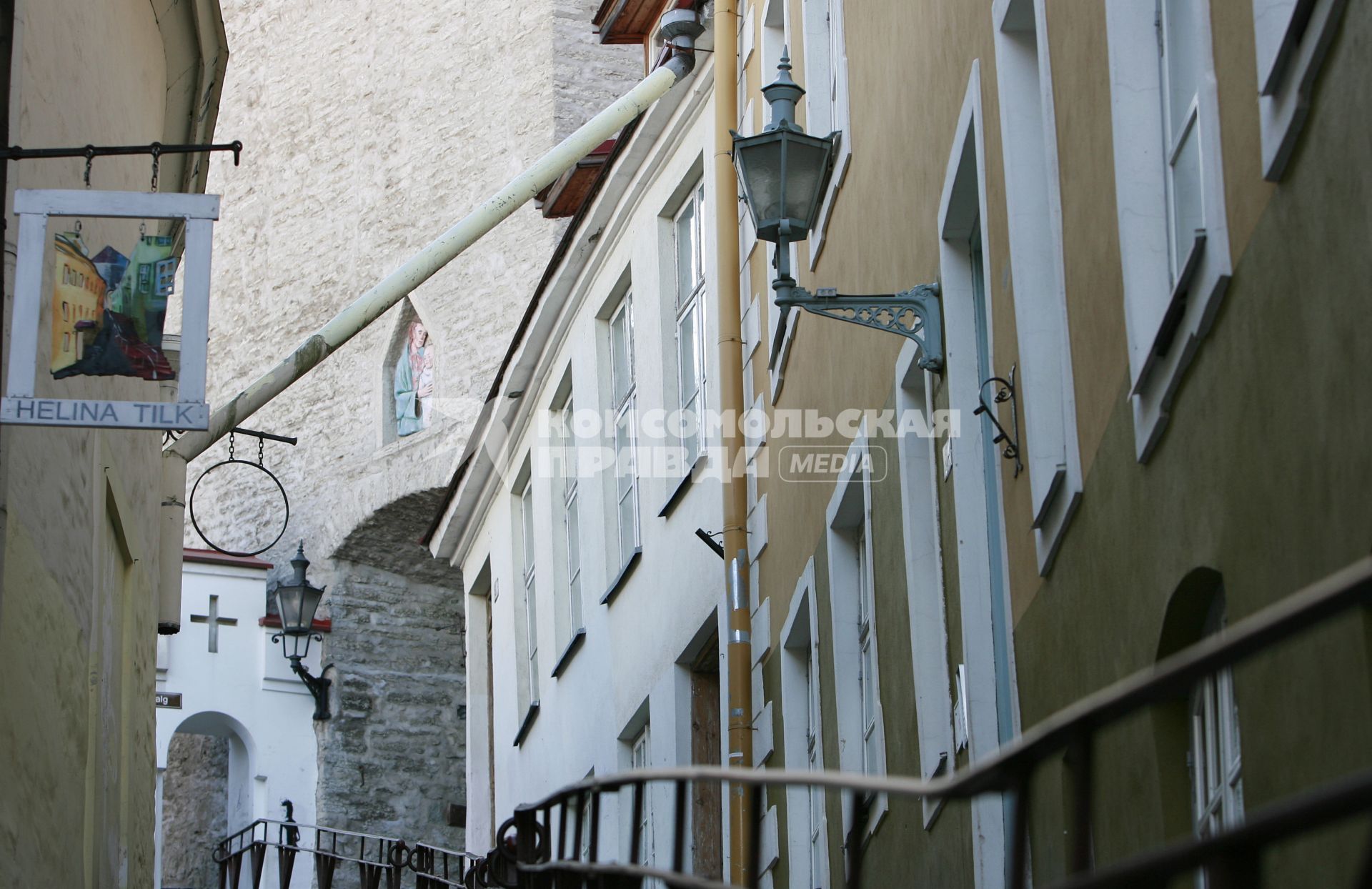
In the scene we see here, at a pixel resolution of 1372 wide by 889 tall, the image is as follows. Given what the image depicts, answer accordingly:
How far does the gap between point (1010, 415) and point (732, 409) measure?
5.53 metres

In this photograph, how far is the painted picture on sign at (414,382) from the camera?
83.8ft

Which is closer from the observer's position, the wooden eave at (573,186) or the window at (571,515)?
the window at (571,515)

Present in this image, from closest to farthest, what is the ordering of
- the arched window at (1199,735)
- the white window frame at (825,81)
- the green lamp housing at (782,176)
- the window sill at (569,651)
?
the arched window at (1199,735) → the green lamp housing at (782,176) → the white window frame at (825,81) → the window sill at (569,651)

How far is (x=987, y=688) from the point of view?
6.86 meters

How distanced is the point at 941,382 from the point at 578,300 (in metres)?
8.46

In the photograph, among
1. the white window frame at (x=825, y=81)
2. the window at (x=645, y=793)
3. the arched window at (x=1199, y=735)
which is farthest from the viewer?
the window at (x=645, y=793)

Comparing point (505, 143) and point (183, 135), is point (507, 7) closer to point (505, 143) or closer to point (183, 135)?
point (505, 143)

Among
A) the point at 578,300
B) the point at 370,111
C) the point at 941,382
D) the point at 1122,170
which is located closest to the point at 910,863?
the point at 941,382

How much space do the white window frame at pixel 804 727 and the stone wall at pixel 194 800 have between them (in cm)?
1555

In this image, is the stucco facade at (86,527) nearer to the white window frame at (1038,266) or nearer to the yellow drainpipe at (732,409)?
the yellow drainpipe at (732,409)

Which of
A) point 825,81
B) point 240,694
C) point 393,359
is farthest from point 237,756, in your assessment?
point 825,81

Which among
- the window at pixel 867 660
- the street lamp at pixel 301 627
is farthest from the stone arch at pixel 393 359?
the window at pixel 867 660

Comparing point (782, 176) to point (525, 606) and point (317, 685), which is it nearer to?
point (525, 606)

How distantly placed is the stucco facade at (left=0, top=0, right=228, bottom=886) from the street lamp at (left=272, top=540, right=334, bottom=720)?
1072 cm
